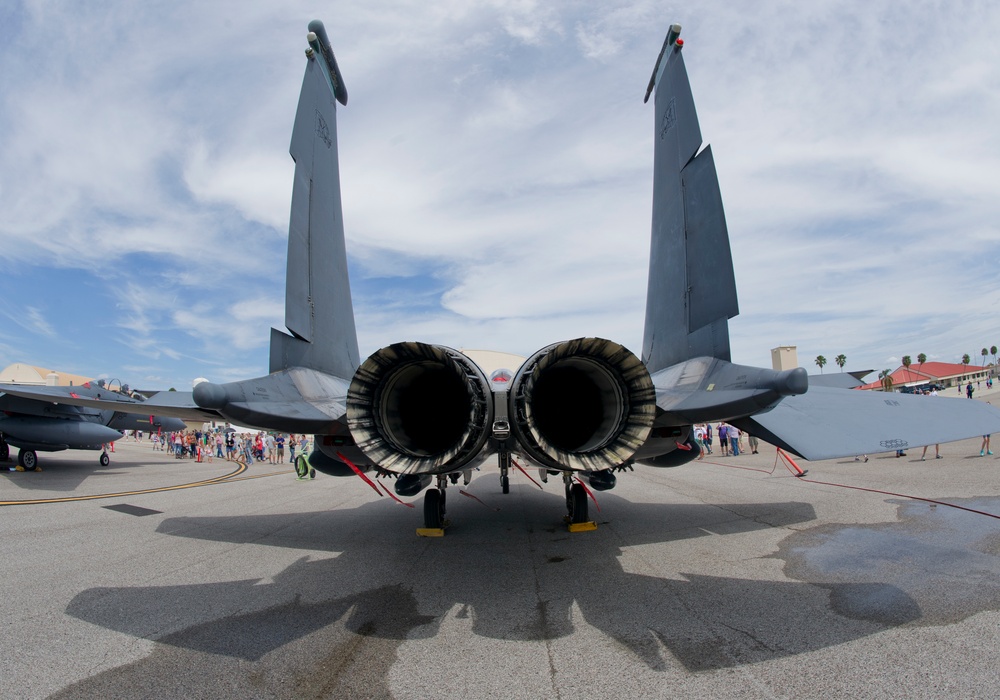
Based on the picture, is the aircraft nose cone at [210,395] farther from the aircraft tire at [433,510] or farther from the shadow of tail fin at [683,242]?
the shadow of tail fin at [683,242]

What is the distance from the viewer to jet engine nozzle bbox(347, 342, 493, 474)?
335 cm

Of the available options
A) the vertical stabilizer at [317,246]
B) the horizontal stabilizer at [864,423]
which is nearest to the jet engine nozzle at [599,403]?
the horizontal stabilizer at [864,423]

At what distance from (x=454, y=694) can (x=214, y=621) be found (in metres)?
2.03

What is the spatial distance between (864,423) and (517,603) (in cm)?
311

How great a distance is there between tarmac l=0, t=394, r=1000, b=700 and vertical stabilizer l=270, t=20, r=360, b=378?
6.86 ft

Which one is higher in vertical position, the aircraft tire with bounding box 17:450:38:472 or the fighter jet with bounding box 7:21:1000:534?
the fighter jet with bounding box 7:21:1000:534

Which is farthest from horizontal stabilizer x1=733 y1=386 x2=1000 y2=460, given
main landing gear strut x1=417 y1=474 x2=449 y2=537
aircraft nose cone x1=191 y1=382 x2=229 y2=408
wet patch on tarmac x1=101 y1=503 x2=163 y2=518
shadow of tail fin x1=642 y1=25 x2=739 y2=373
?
wet patch on tarmac x1=101 y1=503 x2=163 y2=518

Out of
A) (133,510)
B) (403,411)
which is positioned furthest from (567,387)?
(133,510)

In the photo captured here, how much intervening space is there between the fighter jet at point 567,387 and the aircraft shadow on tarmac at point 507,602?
84 cm

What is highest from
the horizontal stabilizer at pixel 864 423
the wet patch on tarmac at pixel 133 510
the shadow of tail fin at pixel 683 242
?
the shadow of tail fin at pixel 683 242

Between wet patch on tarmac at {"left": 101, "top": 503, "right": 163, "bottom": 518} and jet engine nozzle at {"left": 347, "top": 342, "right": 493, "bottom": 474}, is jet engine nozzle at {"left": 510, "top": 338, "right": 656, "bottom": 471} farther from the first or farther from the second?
wet patch on tarmac at {"left": 101, "top": 503, "right": 163, "bottom": 518}

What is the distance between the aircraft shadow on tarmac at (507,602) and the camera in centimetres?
314

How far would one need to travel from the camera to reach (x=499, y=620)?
354cm

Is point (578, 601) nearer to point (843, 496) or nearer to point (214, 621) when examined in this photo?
point (214, 621)
